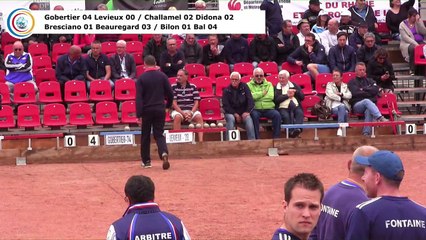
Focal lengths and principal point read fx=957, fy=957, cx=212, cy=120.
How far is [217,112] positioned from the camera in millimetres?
18219

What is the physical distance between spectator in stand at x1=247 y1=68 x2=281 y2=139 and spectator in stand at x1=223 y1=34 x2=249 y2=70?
7.33ft

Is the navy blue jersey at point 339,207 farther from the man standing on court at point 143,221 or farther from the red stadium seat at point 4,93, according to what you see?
the red stadium seat at point 4,93

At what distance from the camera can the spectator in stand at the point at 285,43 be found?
20.5m

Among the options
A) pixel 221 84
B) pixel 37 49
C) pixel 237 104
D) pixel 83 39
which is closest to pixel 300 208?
pixel 237 104

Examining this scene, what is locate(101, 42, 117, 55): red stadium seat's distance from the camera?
66.5ft

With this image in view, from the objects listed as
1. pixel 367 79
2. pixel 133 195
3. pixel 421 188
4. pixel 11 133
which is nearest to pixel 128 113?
pixel 11 133

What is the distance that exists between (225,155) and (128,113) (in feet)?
7.28

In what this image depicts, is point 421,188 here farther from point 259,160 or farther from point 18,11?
point 18,11

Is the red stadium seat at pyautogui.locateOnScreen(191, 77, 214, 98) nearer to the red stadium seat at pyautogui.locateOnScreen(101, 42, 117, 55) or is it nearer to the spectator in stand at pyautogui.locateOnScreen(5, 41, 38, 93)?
the red stadium seat at pyautogui.locateOnScreen(101, 42, 117, 55)

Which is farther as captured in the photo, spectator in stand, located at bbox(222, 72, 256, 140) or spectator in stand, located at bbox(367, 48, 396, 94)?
spectator in stand, located at bbox(367, 48, 396, 94)

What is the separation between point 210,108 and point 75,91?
263 cm

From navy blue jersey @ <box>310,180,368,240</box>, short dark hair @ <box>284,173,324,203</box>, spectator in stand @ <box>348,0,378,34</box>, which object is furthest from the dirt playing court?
short dark hair @ <box>284,173,324,203</box>

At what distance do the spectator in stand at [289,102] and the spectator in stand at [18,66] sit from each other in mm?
4672

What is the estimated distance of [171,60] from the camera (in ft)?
62.8
